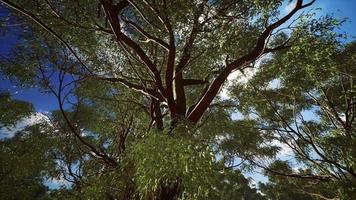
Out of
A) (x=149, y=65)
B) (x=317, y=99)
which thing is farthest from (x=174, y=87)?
(x=317, y=99)

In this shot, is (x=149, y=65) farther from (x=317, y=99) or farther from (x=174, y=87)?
(x=317, y=99)

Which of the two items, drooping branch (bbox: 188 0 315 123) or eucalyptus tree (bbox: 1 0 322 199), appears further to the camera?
drooping branch (bbox: 188 0 315 123)

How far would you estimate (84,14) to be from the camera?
20.4ft

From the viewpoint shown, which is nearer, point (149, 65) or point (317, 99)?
point (149, 65)

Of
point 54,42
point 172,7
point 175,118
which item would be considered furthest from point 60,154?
point 172,7

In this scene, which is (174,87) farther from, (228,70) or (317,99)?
(317,99)

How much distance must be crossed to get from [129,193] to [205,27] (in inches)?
158

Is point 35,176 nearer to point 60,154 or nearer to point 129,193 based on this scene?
point 60,154

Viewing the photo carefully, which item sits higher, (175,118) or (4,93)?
(4,93)

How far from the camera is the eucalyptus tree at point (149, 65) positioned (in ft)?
15.1

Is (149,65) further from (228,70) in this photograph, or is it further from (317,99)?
(317,99)

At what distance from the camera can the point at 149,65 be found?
5781 mm

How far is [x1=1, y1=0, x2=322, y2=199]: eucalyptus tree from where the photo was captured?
4.60 metres

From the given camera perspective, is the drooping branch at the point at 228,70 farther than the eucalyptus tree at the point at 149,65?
Yes
